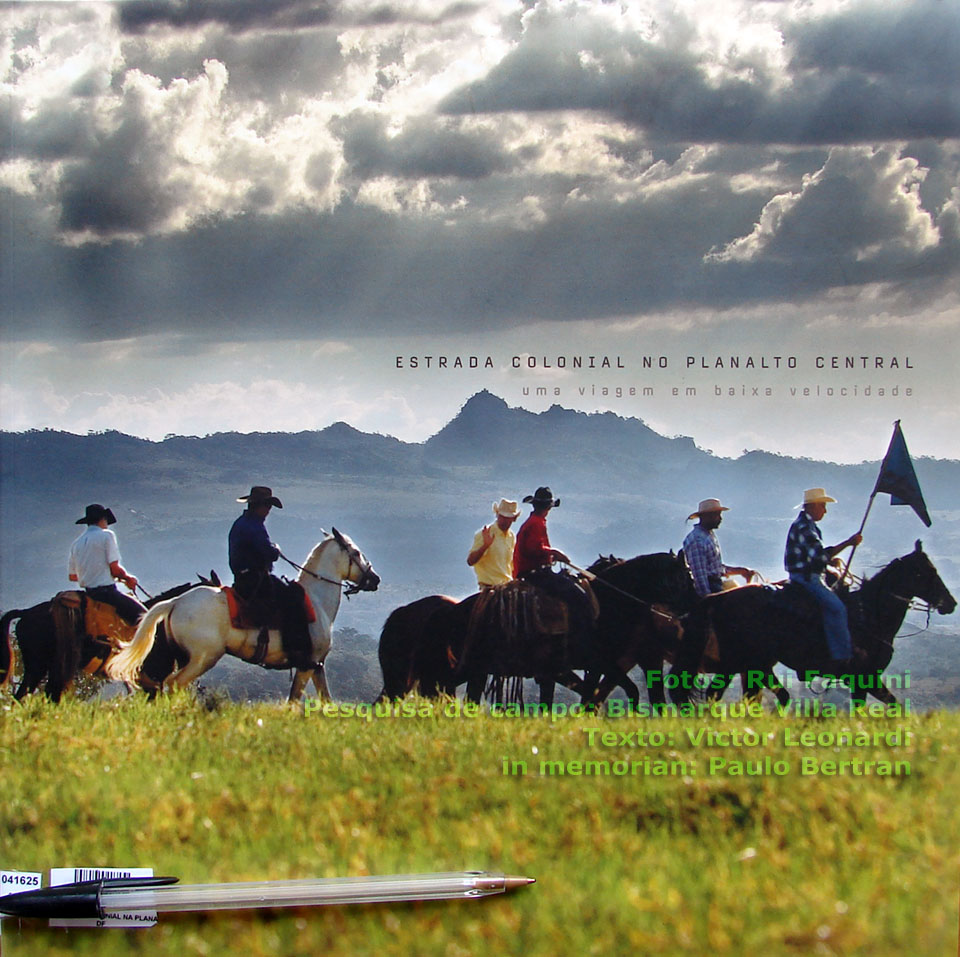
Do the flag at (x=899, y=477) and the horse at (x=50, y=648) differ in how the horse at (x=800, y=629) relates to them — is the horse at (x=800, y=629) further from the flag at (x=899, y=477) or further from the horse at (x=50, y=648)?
the horse at (x=50, y=648)

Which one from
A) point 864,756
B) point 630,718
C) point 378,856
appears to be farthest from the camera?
point 630,718

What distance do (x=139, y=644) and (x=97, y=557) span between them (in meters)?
0.30

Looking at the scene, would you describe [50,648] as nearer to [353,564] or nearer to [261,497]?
[261,497]

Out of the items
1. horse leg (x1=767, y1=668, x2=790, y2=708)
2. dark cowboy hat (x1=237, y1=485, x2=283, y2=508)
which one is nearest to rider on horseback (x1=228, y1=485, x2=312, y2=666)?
dark cowboy hat (x1=237, y1=485, x2=283, y2=508)

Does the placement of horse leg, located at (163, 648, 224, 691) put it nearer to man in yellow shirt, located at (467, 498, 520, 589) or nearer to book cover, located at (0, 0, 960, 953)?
book cover, located at (0, 0, 960, 953)

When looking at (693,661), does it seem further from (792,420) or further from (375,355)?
(375,355)

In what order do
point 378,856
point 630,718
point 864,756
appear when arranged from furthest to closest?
1. point 630,718
2. point 864,756
3. point 378,856

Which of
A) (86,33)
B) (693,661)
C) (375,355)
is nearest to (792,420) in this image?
(693,661)

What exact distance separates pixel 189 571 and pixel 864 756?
1939 mm

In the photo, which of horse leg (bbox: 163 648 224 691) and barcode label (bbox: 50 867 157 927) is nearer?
barcode label (bbox: 50 867 157 927)

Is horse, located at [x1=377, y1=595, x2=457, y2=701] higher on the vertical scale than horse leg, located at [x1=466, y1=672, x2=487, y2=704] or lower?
higher

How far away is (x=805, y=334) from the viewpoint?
8.59 ft

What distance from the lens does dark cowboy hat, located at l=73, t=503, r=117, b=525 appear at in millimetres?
2764

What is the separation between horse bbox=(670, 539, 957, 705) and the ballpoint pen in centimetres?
87
